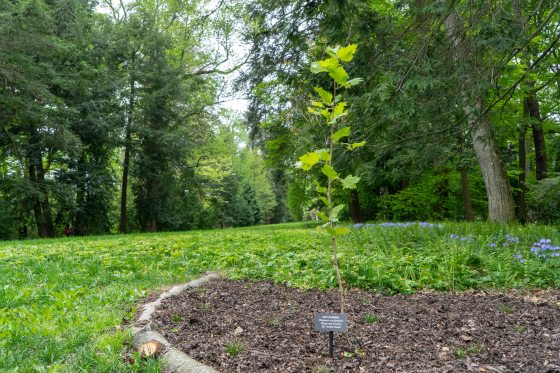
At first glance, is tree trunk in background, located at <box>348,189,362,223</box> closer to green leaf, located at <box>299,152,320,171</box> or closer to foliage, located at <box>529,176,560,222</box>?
foliage, located at <box>529,176,560,222</box>

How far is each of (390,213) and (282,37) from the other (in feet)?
38.5

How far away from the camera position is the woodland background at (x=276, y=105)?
495 cm

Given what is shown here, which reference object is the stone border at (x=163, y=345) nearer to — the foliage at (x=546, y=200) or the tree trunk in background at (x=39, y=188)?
the foliage at (x=546, y=200)

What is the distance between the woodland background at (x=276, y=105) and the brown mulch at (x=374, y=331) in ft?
7.57

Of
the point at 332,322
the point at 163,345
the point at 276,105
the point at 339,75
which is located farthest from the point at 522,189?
the point at 163,345

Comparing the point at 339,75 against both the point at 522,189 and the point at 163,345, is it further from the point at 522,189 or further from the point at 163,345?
the point at 522,189

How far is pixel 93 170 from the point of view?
1647 cm

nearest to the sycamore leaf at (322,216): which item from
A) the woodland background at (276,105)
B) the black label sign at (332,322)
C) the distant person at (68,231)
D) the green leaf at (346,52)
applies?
the black label sign at (332,322)

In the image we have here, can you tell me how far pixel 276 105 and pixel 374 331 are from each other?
38.2 feet

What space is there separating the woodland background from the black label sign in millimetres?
3005

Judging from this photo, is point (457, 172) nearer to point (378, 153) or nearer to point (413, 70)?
point (378, 153)

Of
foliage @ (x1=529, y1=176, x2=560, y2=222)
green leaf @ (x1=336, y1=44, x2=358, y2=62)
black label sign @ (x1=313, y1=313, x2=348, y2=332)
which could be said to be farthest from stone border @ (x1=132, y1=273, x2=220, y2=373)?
foliage @ (x1=529, y1=176, x2=560, y2=222)

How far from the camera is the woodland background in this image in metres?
4.95

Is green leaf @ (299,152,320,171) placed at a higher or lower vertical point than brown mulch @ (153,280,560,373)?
higher
